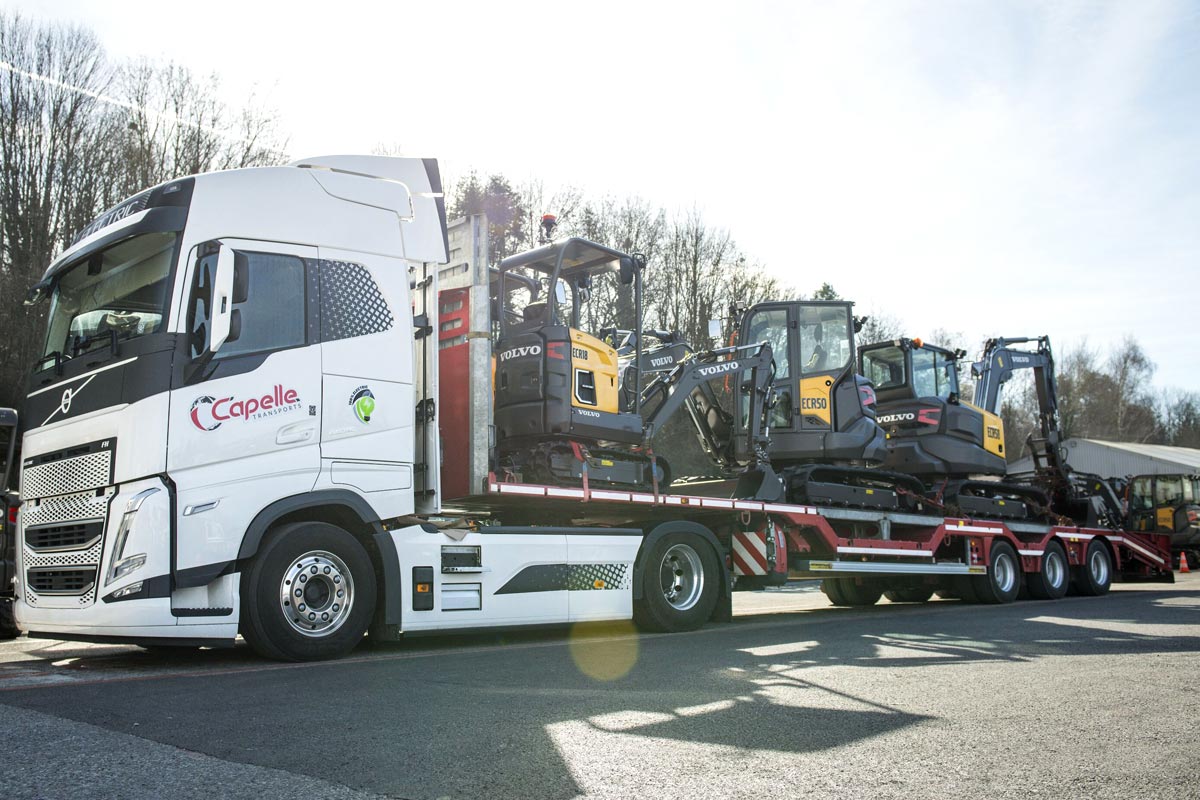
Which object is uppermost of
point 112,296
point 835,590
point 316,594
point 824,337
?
point 824,337

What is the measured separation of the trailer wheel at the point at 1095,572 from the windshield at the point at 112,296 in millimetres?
16322

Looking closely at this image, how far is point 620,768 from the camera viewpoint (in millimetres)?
4086

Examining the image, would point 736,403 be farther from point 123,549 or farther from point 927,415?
point 123,549

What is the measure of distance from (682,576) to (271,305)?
5187mm

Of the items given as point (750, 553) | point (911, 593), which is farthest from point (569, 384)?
point (911, 593)

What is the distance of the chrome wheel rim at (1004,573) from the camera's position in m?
15.7

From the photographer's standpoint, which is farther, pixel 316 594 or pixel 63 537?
pixel 316 594

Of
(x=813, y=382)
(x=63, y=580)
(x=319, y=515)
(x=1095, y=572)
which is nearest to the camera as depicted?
(x=63, y=580)

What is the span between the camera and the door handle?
746 cm

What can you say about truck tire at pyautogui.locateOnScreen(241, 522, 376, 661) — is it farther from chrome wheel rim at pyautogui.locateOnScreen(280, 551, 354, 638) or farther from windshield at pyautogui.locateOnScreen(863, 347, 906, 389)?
windshield at pyautogui.locateOnScreen(863, 347, 906, 389)

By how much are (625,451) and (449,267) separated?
2.65 metres

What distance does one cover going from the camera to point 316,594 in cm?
759

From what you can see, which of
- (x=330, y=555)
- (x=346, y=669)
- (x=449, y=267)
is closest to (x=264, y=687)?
(x=346, y=669)

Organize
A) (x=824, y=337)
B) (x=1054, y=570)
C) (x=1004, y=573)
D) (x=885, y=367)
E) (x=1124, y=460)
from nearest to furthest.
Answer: (x=824, y=337) → (x=1004, y=573) → (x=885, y=367) → (x=1054, y=570) → (x=1124, y=460)
